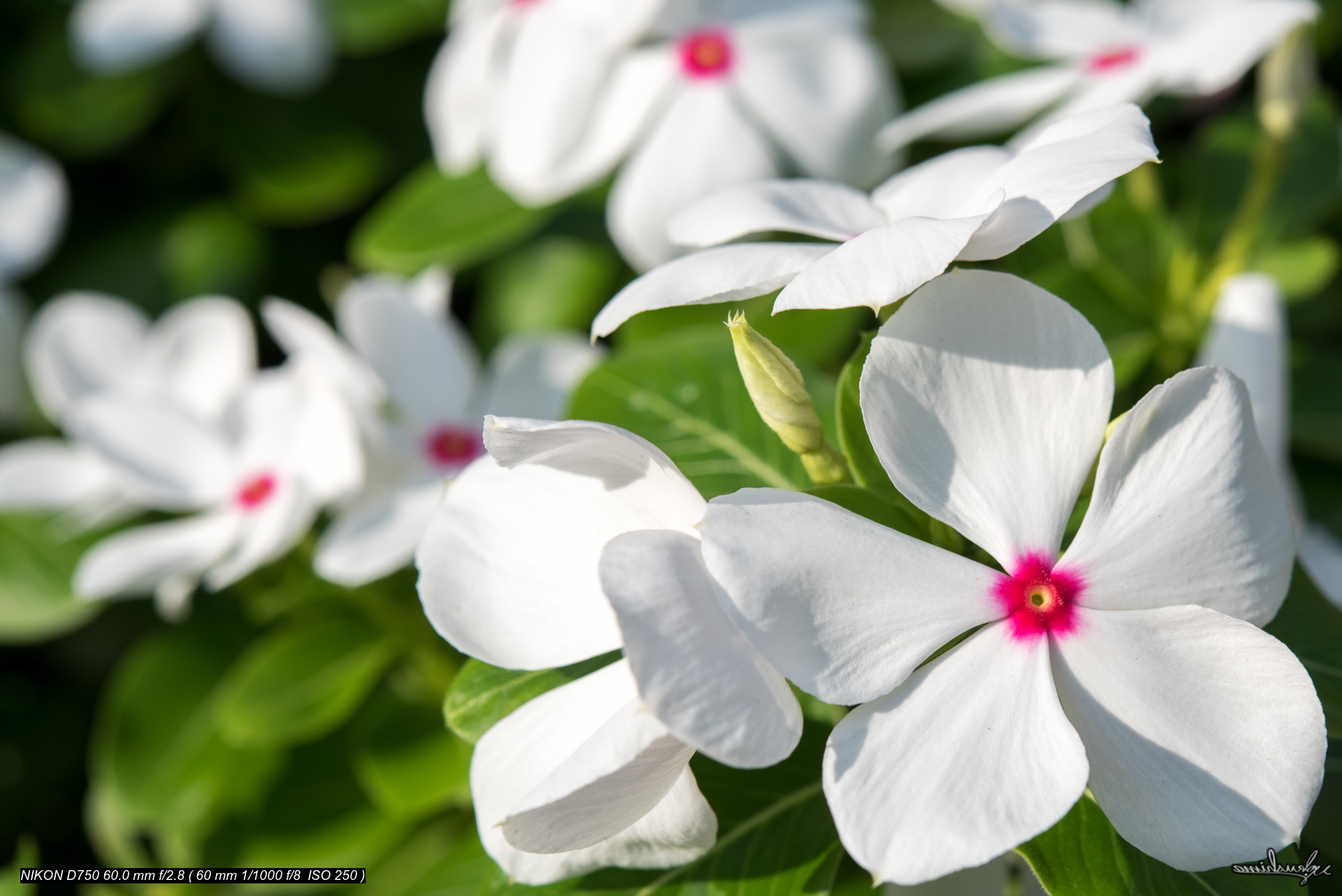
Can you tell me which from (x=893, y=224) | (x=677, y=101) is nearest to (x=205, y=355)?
(x=677, y=101)

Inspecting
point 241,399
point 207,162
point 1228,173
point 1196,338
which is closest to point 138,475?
point 241,399

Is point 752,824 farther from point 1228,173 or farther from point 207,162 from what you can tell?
point 207,162

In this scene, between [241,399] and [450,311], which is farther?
[450,311]

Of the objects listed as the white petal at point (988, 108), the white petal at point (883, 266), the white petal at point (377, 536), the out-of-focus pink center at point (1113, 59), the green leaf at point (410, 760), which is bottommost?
the green leaf at point (410, 760)

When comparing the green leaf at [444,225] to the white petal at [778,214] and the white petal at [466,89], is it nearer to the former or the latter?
the white petal at [466,89]

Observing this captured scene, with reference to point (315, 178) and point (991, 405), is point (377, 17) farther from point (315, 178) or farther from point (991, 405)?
point (991, 405)

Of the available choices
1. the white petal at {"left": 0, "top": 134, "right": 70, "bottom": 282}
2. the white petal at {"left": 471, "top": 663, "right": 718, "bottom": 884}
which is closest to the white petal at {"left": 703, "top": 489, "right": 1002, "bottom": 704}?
the white petal at {"left": 471, "top": 663, "right": 718, "bottom": 884}

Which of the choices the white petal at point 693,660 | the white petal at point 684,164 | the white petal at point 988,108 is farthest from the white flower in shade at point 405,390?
the white petal at point 693,660
